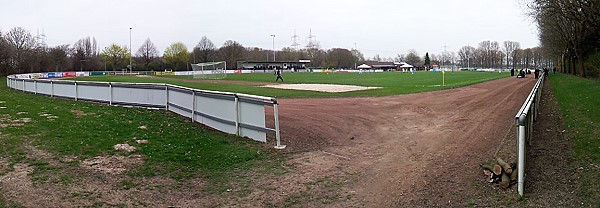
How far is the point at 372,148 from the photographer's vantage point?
1070 cm

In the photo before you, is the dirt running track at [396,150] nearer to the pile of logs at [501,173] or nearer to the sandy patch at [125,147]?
the pile of logs at [501,173]

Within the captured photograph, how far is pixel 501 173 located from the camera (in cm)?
735

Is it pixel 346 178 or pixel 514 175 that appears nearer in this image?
pixel 514 175

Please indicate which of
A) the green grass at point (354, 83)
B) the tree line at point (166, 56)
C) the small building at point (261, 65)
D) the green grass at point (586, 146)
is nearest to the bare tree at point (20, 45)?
the tree line at point (166, 56)

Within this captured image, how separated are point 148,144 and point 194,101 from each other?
3453 mm

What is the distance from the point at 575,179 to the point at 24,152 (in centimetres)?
983

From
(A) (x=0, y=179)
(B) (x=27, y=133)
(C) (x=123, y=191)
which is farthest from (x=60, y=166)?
(B) (x=27, y=133)

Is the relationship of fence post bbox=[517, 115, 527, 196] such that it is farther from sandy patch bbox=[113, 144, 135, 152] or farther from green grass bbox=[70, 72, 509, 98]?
green grass bbox=[70, 72, 509, 98]

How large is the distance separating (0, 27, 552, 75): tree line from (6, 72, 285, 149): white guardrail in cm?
6695

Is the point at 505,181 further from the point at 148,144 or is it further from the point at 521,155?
the point at 148,144

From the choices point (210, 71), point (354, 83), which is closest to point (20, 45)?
point (210, 71)

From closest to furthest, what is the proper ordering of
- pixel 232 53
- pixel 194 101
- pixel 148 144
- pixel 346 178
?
pixel 346 178
pixel 148 144
pixel 194 101
pixel 232 53

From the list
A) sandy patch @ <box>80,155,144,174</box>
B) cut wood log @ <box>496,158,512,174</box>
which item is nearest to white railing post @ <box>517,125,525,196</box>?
cut wood log @ <box>496,158,512,174</box>

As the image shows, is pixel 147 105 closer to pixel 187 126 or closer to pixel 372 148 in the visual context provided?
pixel 187 126
